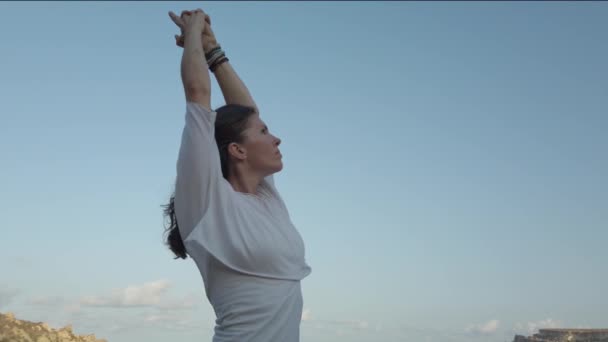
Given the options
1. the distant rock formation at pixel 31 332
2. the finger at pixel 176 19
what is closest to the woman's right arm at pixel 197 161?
the finger at pixel 176 19

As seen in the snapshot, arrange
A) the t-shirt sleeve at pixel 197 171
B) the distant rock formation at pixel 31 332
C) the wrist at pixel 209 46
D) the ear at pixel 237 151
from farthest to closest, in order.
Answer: the distant rock formation at pixel 31 332 < the wrist at pixel 209 46 < the ear at pixel 237 151 < the t-shirt sleeve at pixel 197 171

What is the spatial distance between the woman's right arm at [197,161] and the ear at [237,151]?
0.28 meters

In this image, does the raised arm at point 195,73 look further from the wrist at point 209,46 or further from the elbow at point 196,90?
the wrist at point 209,46

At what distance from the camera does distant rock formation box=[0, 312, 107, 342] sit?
4.31 metres

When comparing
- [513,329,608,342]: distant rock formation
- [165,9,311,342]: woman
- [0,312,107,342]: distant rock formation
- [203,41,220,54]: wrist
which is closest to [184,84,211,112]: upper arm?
[165,9,311,342]: woman

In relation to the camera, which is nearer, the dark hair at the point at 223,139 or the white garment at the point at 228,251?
the white garment at the point at 228,251

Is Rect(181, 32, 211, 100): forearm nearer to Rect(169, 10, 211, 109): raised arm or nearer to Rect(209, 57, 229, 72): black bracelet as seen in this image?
Rect(169, 10, 211, 109): raised arm

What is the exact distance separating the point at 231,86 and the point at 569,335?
1234 cm

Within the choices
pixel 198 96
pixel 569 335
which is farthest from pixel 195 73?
pixel 569 335

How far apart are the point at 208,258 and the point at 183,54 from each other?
0.85 m

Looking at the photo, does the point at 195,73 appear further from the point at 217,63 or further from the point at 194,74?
the point at 217,63

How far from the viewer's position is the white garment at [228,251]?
235 centimetres

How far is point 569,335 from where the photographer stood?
43.6 feet

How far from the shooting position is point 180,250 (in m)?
2.78
